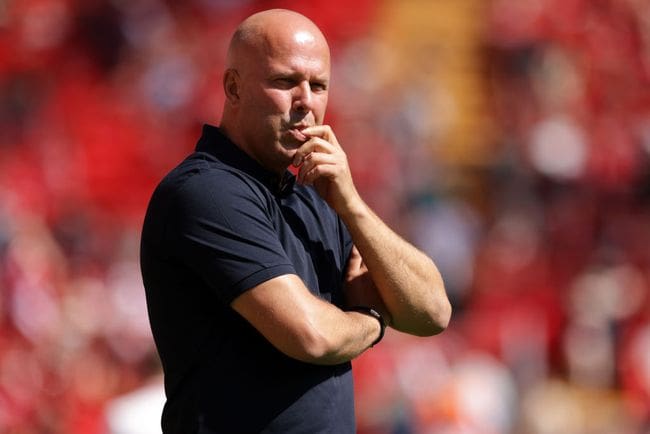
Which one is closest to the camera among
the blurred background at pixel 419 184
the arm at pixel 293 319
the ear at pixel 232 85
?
the arm at pixel 293 319

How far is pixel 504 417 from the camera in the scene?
6.75m

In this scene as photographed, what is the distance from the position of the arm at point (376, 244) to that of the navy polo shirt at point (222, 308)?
0.12 metres

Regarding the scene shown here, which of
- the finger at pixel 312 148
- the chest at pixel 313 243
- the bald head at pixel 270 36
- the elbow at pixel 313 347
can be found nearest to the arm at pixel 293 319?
the elbow at pixel 313 347

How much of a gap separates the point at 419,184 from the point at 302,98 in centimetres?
550

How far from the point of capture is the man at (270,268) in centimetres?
219

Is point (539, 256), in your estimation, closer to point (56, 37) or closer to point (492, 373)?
point (492, 373)

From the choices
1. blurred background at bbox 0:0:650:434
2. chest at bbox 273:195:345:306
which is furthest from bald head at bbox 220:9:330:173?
blurred background at bbox 0:0:650:434

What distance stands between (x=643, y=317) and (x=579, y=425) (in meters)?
0.83

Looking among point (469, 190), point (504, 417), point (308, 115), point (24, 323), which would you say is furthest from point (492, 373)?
point (308, 115)

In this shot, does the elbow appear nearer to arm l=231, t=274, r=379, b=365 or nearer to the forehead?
arm l=231, t=274, r=379, b=365

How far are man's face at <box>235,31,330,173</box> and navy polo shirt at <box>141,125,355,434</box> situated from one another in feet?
0.30

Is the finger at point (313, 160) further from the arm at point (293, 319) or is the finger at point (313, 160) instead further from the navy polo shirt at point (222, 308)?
the arm at point (293, 319)

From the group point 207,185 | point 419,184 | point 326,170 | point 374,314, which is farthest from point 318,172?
point 419,184

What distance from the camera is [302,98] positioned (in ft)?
7.79
